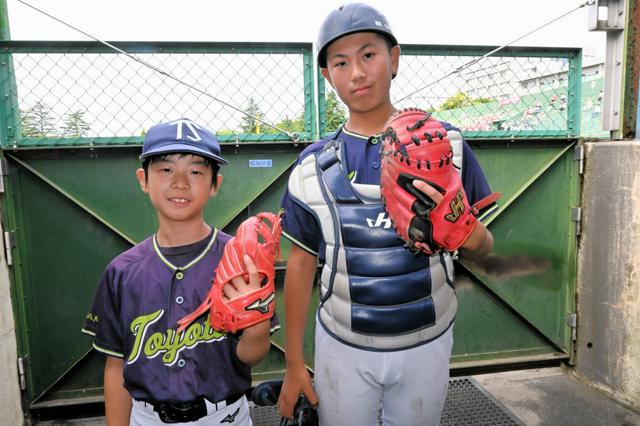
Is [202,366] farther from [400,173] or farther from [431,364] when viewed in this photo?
[400,173]

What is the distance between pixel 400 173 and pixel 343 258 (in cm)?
42

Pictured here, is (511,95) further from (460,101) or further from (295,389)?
(295,389)

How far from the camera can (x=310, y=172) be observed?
1.74 meters

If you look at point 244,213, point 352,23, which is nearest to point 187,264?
point 352,23

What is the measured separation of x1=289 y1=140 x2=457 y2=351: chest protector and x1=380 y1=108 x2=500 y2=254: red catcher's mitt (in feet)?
0.60

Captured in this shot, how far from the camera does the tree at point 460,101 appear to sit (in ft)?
12.1

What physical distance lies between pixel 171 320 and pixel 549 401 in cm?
319

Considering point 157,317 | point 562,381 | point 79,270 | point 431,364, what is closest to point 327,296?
point 431,364

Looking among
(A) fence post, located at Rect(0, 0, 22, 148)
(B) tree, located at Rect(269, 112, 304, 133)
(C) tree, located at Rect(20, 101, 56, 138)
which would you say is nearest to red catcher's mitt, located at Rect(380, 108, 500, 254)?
(B) tree, located at Rect(269, 112, 304, 133)

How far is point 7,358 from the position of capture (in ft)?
10.1

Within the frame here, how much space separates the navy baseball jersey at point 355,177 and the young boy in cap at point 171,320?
0.31m

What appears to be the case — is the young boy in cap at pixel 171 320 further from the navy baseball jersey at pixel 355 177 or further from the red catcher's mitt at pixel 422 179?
the red catcher's mitt at pixel 422 179

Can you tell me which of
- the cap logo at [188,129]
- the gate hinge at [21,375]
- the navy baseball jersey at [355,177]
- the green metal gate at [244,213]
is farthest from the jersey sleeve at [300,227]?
the gate hinge at [21,375]

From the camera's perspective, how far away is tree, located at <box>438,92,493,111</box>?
368 cm
